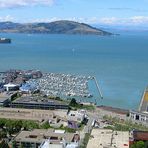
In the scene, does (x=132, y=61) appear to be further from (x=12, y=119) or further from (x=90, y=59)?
(x=12, y=119)

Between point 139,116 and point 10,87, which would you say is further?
point 10,87

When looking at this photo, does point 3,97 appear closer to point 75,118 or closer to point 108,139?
point 75,118

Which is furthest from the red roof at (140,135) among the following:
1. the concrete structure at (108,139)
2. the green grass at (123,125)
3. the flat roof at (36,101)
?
the flat roof at (36,101)

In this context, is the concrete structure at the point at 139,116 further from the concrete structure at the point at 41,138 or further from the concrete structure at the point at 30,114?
the concrete structure at the point at 41,138

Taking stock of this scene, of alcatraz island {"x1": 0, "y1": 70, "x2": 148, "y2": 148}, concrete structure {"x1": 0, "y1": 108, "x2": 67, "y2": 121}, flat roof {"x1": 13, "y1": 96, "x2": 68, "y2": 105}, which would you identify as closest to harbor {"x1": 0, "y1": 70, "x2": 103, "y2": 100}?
alcatraz island {"x1": 0, "y1": 70, "x2": 148, "y2": 148}

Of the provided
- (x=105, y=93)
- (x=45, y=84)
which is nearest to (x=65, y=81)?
(x=45, y=84)

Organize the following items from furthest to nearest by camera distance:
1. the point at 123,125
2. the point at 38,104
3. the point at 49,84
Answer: the point at 49,84, the point at 38,104, the point at 123,125

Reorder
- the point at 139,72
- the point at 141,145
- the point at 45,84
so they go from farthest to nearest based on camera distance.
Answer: the point at 139,72, the point at 45,84, the point at 141,145

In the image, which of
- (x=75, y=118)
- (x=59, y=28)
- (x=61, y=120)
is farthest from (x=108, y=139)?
(x=59, y=28)
